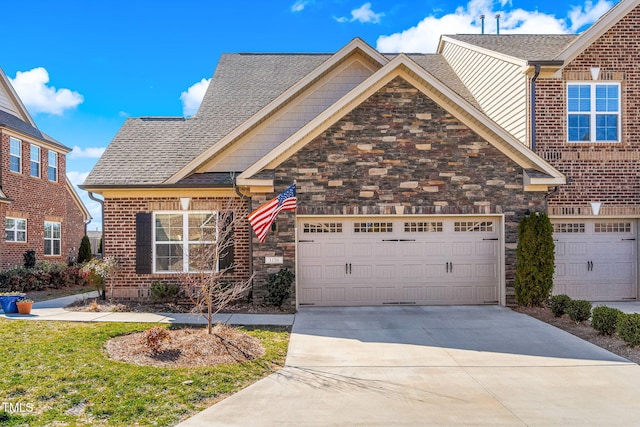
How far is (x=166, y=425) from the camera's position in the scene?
494cm

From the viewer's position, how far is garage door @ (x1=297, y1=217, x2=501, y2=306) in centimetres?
1191

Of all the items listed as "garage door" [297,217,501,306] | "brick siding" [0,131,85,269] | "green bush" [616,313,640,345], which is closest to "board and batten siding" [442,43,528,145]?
"garage door" [297,217,501,306]

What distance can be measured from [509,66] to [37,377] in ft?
43.7

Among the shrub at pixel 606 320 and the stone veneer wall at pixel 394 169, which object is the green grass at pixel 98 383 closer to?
the stone veneer wall at pixel 394 169

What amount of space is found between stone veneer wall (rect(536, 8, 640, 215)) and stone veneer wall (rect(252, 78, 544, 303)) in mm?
1927

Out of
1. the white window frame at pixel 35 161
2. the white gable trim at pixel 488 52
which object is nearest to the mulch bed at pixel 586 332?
the white gable trim at pixel 488 52

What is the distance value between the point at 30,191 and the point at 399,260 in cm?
1548

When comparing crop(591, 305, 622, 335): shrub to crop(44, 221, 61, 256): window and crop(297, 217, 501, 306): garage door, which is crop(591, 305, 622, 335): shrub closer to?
crop(297, 217, 501, 306): garage door

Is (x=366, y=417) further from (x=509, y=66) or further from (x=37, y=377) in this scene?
(x=509, y=66)

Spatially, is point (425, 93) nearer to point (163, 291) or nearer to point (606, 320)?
point (606, 320)

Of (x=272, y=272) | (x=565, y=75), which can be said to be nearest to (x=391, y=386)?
(x=272, y=272)

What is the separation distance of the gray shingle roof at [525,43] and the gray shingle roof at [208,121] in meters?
1.50

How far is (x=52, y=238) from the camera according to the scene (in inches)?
830

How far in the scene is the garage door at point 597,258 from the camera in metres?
12.7
